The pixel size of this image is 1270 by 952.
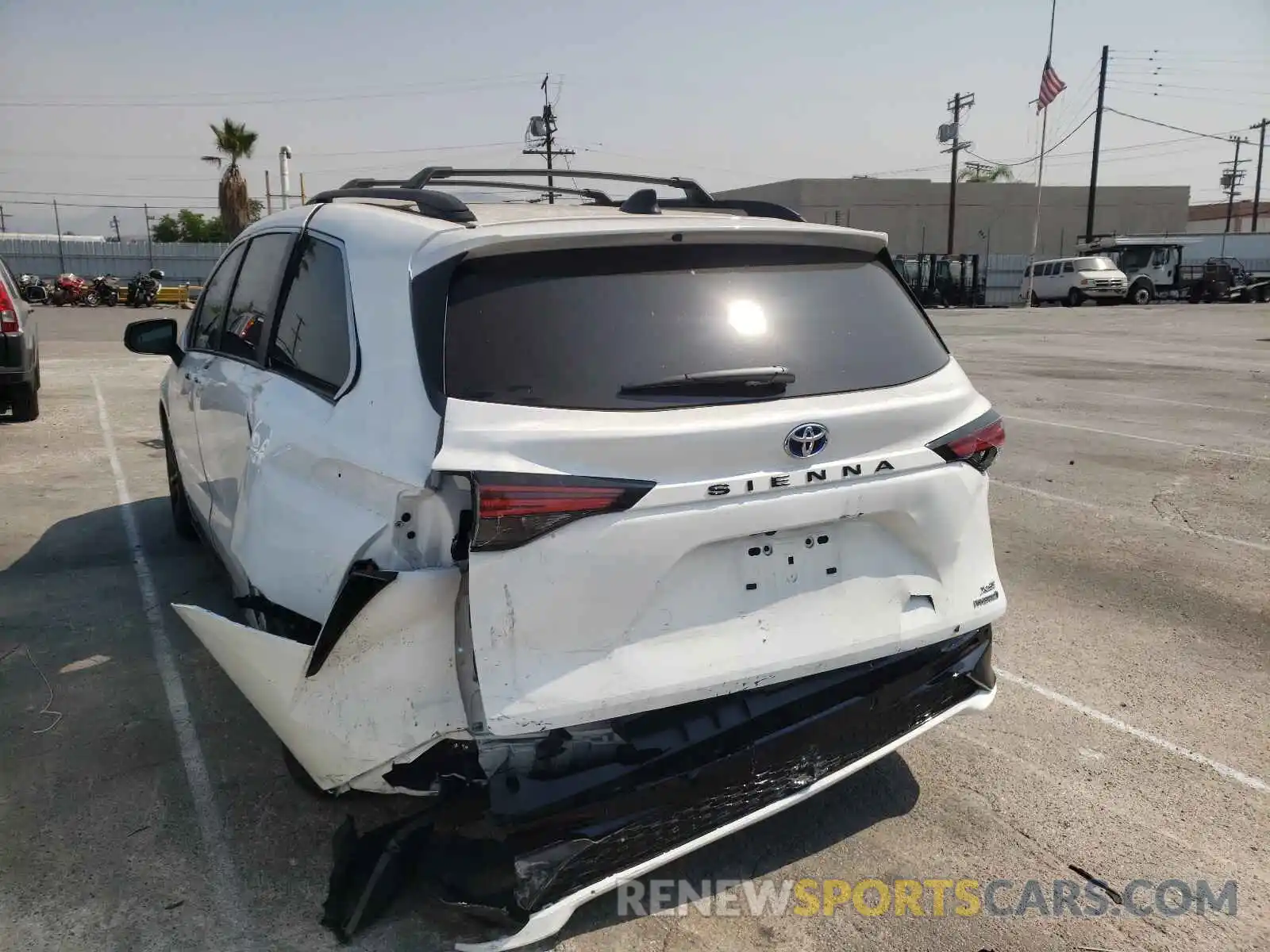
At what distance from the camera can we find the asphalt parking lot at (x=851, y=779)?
8.79 ft

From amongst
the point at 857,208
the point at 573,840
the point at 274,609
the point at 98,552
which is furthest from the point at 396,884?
the point at 857,208

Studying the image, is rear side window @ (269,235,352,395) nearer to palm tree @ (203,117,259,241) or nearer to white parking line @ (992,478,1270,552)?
white parking line @ (992,478,1270,552)

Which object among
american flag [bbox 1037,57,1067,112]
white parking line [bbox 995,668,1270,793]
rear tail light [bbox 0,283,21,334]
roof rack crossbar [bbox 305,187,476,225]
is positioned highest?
american flag [bbox 1037,57,1067,112]

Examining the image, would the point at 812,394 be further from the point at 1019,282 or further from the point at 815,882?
the point at 1019,282

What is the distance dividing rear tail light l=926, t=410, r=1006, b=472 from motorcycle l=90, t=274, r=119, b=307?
38427 mm

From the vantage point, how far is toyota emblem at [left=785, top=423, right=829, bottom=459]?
100 inches

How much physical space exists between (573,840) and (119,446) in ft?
26.7

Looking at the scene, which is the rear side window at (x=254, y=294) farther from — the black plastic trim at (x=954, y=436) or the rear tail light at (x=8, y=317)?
the rear tail light at (x=8, y=317)

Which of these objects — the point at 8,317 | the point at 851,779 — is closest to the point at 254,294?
the point at 851,779

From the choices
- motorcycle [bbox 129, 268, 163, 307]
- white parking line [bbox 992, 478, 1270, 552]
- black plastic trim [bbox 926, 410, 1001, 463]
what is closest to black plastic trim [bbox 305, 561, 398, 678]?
black plastic trim [bbox 926, 410, 1001, 463]

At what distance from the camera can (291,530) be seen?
9.34 feet

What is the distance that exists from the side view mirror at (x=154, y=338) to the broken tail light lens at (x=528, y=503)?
3.43m

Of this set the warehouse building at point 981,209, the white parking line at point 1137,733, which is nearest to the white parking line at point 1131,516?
the white parking line at point 1137,733

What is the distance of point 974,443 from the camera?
2955 mm
